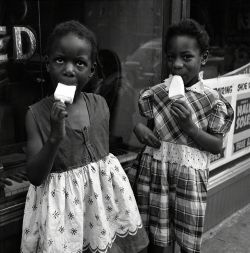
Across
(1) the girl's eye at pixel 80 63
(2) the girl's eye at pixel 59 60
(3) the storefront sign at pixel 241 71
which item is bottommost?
(3) the storefront sign at pixel 241 71

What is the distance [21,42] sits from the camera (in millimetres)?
2705

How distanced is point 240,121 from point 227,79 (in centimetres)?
53

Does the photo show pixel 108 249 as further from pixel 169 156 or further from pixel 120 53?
pixel 120 53

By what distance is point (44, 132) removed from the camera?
70.0 inches

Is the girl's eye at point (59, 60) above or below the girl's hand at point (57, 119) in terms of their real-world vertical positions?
above

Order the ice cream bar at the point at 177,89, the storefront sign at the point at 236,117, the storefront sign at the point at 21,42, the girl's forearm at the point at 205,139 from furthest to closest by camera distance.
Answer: the storefront sign at the point at 236,117
the storefront sign at the point at 21,42
the girl's forearm at the point at 205,139
the ice cream bar at the point at 177,89

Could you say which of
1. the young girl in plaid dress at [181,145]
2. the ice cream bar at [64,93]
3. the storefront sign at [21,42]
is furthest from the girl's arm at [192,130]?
the storefront sign at [21,42]

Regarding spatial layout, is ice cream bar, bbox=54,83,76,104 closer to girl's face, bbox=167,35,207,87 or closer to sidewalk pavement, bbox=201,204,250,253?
girl's face, bbox=167,35,207,87

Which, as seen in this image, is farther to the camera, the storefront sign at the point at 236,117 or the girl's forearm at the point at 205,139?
the storefront sign at the point at 236,117

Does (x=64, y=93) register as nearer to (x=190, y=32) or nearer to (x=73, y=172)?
(x=73, y=172)

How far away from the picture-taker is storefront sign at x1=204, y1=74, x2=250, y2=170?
3.50 m

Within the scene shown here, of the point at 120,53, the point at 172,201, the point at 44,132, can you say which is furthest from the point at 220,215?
the point at 44,132

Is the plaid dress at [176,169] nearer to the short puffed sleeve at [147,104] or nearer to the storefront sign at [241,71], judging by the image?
the short puffed sleeve at [147,104]

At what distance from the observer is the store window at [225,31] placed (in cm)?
354
